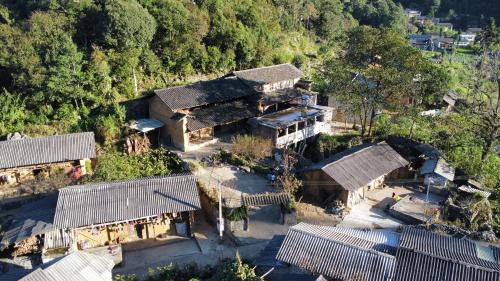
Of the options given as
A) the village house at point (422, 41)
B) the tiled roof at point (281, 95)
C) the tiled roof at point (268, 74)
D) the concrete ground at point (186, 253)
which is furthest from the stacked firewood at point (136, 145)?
the village house at point (422, 41)

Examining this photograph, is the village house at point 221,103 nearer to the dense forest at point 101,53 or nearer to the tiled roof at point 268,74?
the tiled roof at point 268,74

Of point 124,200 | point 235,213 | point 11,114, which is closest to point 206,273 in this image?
point 235,213

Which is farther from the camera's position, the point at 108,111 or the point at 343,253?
the point at 108,111

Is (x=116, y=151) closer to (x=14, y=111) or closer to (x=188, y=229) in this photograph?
(x=14, y=111)

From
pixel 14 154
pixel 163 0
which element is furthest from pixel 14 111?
pixel 163 0

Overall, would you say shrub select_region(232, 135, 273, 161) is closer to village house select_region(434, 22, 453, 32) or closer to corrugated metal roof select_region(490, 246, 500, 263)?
corrugated metal roof select_region(490, 246, 500, 263)

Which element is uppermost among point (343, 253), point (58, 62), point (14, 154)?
point (58, 62)
